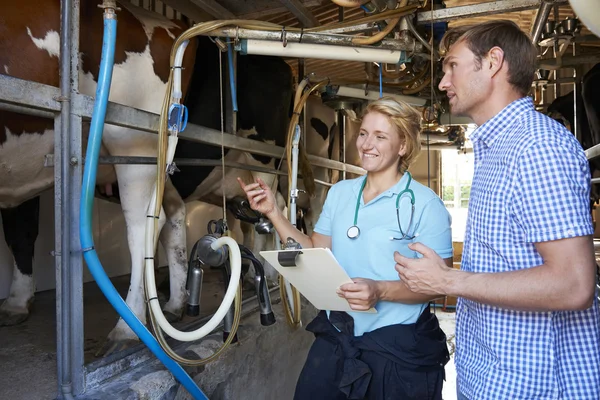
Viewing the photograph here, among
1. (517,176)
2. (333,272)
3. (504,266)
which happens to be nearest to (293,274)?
(333,272)

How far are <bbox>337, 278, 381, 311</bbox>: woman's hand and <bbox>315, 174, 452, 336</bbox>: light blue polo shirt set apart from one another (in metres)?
0.14

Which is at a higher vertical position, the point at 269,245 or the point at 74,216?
the point at 74,216

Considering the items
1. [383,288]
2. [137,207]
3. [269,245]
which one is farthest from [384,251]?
[269,245]

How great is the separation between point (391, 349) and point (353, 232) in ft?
1.33

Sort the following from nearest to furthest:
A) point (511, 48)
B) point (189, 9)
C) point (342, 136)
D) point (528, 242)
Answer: point (528, 242)
point (511, 48)
point (189, 9)
point (342, 136)

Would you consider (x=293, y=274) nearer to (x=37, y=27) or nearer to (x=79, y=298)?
(x=79, y=298)

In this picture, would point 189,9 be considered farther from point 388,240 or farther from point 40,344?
point 388,240

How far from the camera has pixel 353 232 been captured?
1.79m

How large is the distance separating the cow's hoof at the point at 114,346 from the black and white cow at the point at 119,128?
2cm

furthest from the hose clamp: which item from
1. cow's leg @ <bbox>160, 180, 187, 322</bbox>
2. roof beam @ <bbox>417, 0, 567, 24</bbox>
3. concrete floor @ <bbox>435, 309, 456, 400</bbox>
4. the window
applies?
the window

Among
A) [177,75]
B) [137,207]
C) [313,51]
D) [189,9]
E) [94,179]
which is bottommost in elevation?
[137,207]

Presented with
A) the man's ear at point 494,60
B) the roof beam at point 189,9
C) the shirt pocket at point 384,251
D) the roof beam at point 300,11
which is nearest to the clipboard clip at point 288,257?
the shirt pocket at point 384,251

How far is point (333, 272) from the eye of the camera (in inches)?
62.4

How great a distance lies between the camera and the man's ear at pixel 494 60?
134 centimetres
